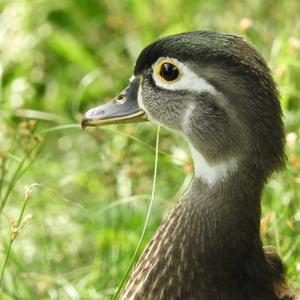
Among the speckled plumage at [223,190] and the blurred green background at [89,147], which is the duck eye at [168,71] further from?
the blurred green background at [89,147]

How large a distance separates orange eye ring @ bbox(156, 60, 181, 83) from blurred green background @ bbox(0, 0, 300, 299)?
370mm

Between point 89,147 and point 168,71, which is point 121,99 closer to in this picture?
point 168,71

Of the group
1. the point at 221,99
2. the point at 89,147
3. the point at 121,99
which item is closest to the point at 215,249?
the point at 221,99

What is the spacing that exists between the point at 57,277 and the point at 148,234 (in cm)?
36

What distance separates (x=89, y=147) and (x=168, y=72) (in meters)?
1.45

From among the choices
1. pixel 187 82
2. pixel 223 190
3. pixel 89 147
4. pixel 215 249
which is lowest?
pixel 89 147

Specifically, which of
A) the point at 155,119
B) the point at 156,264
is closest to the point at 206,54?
the point at 155,119

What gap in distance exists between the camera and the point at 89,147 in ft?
13.3

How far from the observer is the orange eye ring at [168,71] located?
8.56ft

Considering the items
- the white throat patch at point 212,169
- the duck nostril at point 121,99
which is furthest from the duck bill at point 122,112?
the white throat patch at point 212,169

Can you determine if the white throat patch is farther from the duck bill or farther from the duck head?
the duck bill

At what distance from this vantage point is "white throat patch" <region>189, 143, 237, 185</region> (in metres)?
2.54

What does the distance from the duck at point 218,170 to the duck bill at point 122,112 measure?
0.43 feet

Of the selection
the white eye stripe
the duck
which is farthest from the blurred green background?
the white eye stripe
